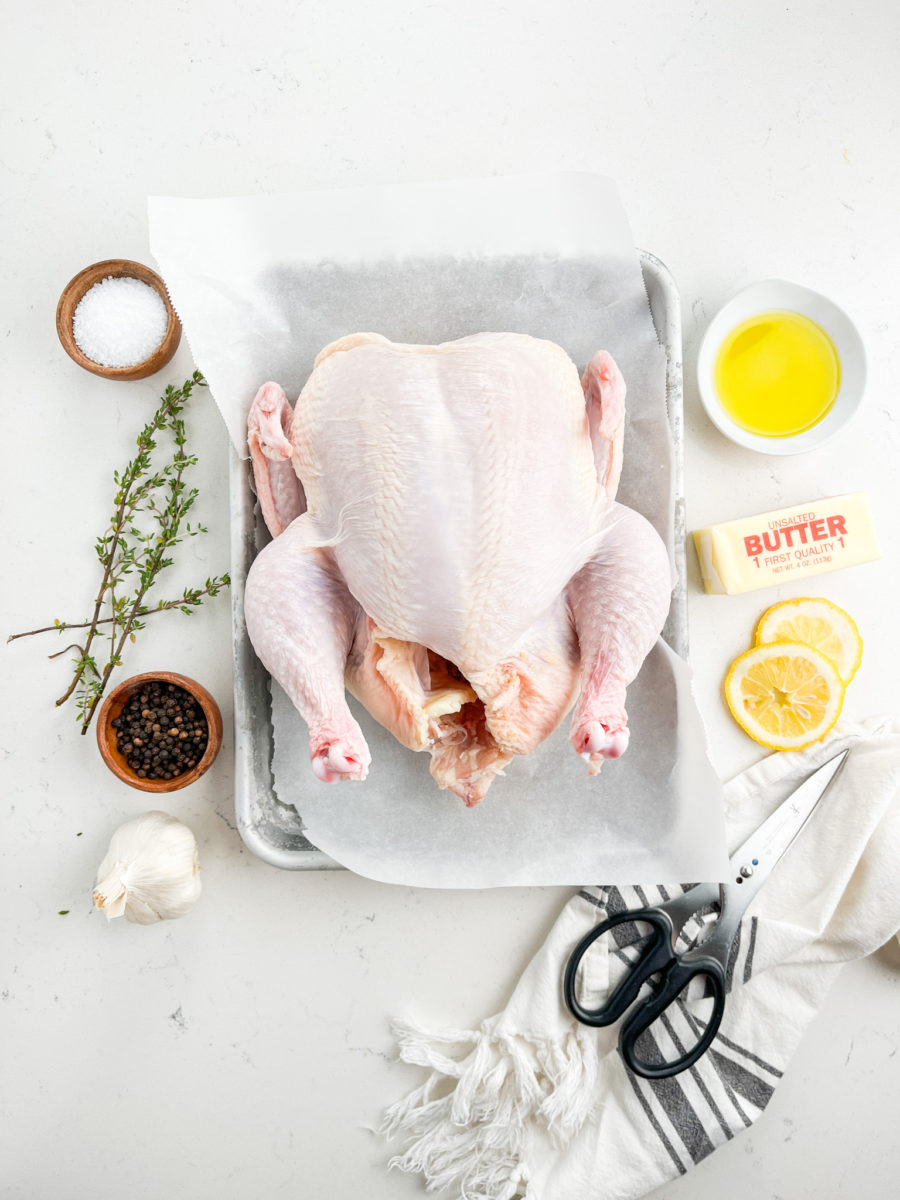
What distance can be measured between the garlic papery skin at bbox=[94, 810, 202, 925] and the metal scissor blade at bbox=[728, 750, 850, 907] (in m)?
1.02

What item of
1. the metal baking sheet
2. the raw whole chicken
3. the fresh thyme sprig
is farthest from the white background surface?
the raw whole chicken

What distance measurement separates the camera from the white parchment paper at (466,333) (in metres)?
1.50

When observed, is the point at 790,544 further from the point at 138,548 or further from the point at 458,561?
the point at 138,548

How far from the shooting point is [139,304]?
1.61 metres

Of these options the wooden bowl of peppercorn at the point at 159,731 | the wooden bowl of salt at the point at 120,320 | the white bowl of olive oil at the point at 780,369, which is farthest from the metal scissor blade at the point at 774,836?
the wooden bowl of salt at the point at 120,320

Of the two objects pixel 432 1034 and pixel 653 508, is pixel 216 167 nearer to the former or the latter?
pixel 653 508

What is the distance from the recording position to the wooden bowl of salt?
1601 millimetres

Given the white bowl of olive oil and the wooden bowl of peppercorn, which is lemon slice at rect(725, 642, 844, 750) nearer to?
the white bowl of olive oil

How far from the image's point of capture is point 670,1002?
1595mm

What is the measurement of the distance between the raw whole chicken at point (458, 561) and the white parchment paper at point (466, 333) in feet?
0.51

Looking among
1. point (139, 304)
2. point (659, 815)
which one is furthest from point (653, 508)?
point (139, 304)

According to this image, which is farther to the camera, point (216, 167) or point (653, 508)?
point (216, 167)

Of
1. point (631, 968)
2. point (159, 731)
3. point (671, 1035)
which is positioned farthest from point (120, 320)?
Answer: point (671, 1035)

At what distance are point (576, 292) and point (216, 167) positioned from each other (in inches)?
30.7
